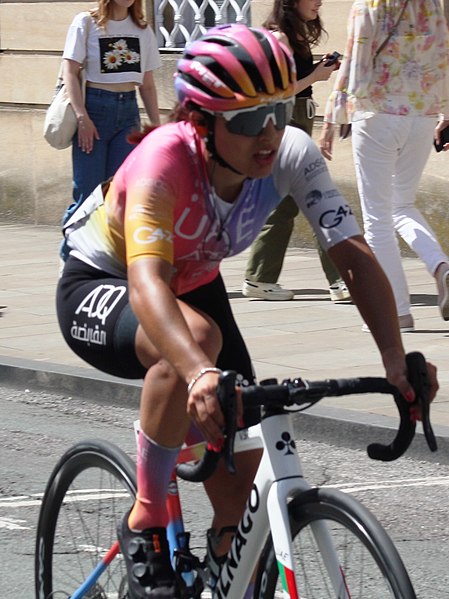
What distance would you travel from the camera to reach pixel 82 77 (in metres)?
9.63

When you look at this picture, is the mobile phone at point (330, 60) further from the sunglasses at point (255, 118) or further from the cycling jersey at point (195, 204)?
the sunglasses at point (255, 118)

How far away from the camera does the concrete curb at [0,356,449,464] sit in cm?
611

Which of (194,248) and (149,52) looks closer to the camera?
(194,248)

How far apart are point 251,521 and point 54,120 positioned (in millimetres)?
6835

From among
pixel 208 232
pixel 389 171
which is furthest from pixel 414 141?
pixel 208 232

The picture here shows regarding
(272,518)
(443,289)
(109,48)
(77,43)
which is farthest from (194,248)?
(109,48)

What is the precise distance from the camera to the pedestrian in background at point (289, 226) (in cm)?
914

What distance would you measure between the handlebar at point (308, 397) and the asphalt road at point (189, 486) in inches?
57.1

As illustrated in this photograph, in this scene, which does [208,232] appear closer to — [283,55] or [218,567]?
[283,55]

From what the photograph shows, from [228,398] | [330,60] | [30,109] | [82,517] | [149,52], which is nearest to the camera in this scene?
[228,398]

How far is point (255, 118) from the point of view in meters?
3.12

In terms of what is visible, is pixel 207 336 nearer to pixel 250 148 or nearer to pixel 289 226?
pixel 250 148

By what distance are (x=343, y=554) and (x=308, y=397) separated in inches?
11.7

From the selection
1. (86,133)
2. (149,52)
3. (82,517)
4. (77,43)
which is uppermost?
(82,517)
